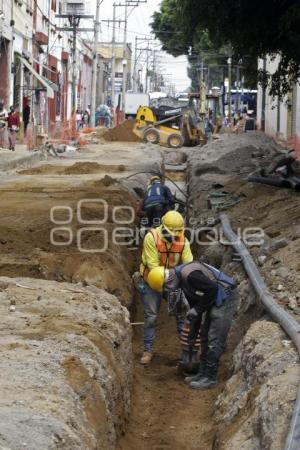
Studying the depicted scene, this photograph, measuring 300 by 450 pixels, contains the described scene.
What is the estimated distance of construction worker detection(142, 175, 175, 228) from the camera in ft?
54.5

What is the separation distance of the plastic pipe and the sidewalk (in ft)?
45.9

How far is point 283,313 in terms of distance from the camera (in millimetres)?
9727

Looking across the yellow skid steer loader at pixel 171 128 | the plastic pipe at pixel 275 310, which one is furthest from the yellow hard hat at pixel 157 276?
the yellow skid steer loader at pixel 171 128

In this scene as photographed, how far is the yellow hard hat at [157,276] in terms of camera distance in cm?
1150

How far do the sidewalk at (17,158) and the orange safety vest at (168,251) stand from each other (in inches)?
642

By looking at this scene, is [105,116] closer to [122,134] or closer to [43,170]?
[122,134]

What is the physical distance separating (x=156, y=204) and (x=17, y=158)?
1383 cm

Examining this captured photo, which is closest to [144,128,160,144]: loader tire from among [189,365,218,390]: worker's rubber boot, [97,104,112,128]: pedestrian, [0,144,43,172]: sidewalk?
[0,144,43,172]: sidewalk

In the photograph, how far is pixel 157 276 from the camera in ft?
37.8

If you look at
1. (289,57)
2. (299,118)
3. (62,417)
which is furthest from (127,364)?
(299,118)

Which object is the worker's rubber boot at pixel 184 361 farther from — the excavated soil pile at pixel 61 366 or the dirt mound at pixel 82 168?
the dirt mound at pixel 82 168

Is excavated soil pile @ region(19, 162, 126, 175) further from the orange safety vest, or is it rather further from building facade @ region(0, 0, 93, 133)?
the orange safety vest

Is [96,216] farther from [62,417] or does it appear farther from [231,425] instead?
[62,417]

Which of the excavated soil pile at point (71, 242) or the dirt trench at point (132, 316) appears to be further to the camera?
the excavated soil pile at point (71, 242)
